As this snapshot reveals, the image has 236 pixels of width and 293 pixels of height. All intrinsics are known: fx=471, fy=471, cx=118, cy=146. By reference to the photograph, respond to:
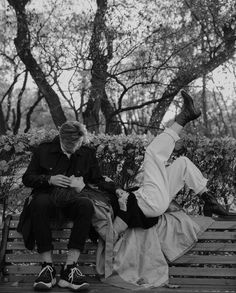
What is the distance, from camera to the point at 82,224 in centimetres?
407

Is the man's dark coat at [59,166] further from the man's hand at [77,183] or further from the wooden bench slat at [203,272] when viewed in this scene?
the wooden bench slat at [203,272]

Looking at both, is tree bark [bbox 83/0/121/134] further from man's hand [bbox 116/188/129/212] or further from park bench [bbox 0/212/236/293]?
park bench [bbox 0/212/236/293]

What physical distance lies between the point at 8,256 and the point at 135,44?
24.0ft

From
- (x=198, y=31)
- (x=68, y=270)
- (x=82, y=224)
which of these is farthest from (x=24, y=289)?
(x=198, y=31)

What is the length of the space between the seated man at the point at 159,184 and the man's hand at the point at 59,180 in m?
0.54

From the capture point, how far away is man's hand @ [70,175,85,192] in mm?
4363

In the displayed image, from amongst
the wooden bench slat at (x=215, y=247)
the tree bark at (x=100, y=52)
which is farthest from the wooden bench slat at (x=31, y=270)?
the tree bark at (x=100, y=52)

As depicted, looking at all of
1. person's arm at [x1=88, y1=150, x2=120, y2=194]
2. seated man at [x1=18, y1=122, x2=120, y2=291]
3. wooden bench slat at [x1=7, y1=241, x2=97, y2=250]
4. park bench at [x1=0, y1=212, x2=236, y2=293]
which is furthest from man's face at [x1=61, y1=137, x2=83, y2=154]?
wooden bench slat at [x1=7, y1=241, x2=97, y2=250]

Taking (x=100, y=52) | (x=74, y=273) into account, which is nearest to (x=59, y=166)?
(x=74, y=273)

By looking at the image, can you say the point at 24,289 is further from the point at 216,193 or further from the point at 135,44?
the point at 135,44

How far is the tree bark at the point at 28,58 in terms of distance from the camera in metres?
11.8

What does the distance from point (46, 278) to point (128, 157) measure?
2.75 meters

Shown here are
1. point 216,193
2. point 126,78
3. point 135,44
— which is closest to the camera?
point 216,193

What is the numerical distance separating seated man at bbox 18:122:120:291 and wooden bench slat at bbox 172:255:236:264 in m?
0.91
